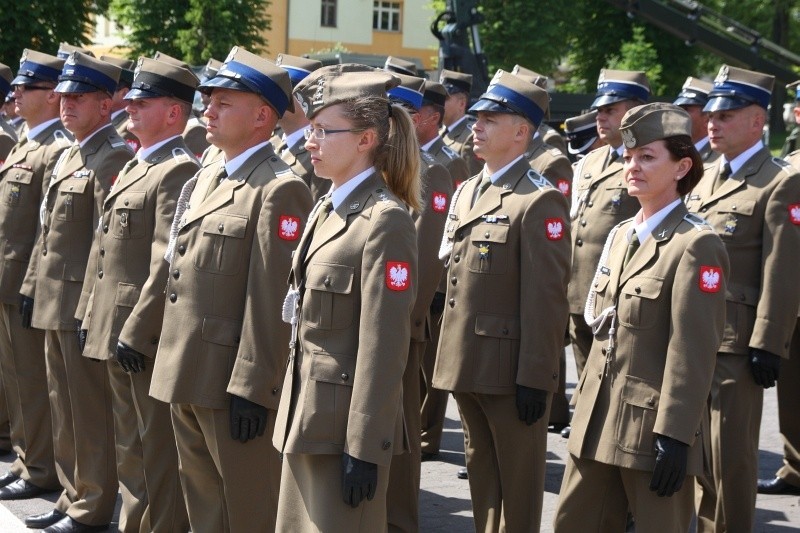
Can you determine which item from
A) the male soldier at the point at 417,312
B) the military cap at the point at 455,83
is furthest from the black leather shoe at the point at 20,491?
the military cap at the point at 455,83

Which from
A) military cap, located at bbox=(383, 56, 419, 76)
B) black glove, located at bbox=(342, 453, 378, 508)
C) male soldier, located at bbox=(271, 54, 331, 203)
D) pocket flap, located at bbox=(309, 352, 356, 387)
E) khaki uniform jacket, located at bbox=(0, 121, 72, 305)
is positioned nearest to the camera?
black glove, located at bbox=(342, 453, 378, 508)

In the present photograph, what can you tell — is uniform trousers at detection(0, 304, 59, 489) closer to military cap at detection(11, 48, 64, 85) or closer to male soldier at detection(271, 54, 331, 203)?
military cap at detection(11, 48, 64, 85)

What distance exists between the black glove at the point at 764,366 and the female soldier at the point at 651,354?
5.17ft

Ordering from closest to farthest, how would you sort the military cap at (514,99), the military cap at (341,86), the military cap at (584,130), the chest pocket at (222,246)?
the military cap at (341,86) → the chest pocket at (222,246) → the military cap at (514,99) → the military cap at (584,130)

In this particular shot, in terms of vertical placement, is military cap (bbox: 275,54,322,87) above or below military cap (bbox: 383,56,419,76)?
below

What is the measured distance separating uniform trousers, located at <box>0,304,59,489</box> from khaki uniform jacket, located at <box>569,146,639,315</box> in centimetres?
319

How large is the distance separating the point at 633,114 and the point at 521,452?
1671 mm

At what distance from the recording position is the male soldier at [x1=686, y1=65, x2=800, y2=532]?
6.15 metres

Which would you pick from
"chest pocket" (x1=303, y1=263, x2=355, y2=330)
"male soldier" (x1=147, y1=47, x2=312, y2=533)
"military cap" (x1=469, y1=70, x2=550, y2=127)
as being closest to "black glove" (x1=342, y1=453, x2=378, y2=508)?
"chest pocket" (x1=303, y1=263, x2=355, y2=330)

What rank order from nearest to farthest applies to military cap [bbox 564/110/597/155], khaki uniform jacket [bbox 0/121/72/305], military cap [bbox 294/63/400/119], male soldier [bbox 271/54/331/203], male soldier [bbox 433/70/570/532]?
military cap [bbox 294/63/400/119] → male soldier [bbox 433/70/570/532] → male soldier [bbox 271/54/331/203] → khaki uniform jacket [bbox 0/121/72/305] → military cap [bbox 564/110/597/155]

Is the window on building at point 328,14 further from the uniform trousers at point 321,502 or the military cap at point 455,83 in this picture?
the uniform trousers at point 321,502

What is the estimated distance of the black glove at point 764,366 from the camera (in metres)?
6.17

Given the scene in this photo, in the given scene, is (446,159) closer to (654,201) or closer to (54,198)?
(54,198)

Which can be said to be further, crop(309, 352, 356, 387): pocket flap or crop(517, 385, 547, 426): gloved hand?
crop(517, 385, 547, 426): gloved hand
